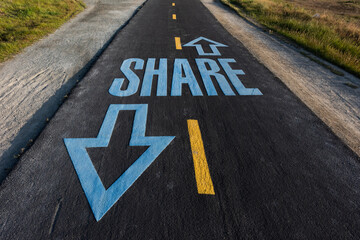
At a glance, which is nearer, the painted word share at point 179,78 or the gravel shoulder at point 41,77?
the gravel shoulder at point 41,77

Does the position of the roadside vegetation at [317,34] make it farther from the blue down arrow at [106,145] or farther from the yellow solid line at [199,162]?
the blue down arrow at [106,145]

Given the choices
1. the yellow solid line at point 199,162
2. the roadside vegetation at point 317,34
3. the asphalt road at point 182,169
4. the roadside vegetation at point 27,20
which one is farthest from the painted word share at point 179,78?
the roadside vegetation at point 27,20

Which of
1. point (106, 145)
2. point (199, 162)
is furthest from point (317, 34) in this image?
point (106, 145)

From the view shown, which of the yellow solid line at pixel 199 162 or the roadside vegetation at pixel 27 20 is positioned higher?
the roadside vegetation at pixel 27 20

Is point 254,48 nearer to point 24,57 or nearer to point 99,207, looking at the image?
point 99,207

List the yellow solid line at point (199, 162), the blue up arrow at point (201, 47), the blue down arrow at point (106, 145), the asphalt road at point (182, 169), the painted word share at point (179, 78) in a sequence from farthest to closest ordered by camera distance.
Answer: the blue up arrow at point (201, 47) → the painted word share at point (179, 78) → the yellow solid line at point (199, 162) → the blue down arrow at point (106, 145) → the asphalt road at point (182, 169)

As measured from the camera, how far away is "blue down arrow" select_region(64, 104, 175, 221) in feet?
8.50

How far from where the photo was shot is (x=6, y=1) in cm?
1033

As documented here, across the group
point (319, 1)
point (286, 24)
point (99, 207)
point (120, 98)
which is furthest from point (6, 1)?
point (319, 1)

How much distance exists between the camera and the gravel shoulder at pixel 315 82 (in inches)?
164

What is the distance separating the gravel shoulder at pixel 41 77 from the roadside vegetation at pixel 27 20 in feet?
1.45

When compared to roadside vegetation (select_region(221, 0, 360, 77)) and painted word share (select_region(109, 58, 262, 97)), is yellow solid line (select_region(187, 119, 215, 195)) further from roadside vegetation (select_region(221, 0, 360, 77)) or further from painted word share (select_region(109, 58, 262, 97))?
roadside vegetation (select_region(221, 0, 360, 77))

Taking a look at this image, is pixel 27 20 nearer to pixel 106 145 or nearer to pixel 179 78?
pixel 179 78

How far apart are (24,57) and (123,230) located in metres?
7.22
